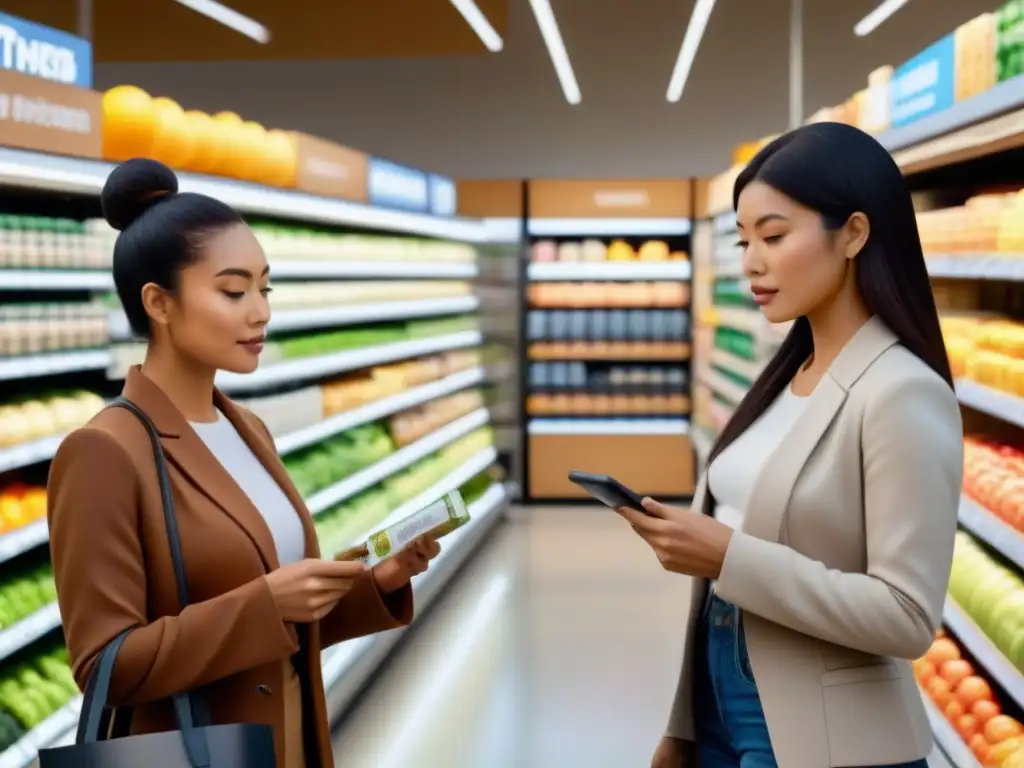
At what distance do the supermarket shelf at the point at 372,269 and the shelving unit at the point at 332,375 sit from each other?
0.02m

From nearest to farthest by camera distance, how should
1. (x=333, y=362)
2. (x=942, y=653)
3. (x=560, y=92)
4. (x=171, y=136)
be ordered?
(x=942, y=653) → (x=171, y=136) → (x=333, y=362) → (x=560, y=92)

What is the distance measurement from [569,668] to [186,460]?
15.1 ft

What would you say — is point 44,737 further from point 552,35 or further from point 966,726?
point 552,35

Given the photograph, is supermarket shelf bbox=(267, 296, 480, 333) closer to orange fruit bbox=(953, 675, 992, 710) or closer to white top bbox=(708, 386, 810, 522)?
orange fruit bbox=(953, 675, 992, 710)

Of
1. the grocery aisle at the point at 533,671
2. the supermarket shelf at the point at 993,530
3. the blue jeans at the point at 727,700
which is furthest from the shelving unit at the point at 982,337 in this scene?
the grocery aisle at the point at 533,671

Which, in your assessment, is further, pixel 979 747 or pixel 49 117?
pixel 979 747

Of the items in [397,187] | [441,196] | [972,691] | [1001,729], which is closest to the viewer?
[1001,729]

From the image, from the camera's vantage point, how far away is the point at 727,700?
6.84 feet

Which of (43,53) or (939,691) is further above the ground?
(43,53)

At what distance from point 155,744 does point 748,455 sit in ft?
3.17

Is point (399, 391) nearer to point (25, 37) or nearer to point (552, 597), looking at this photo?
point (552, 597)

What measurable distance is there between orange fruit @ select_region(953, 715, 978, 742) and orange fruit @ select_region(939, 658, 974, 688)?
22cm

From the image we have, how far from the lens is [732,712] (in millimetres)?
2076

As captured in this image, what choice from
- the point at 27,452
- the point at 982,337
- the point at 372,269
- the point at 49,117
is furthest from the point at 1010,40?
the point at 372,269
